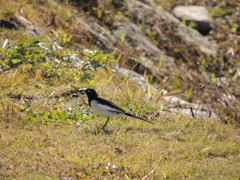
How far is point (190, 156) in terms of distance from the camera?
6.55 meters

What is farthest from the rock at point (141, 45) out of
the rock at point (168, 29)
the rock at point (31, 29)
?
the rock at point (31, 29)

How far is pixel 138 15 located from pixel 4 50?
6.65 metres

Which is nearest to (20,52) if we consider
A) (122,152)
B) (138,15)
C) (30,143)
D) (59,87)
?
(59,87)

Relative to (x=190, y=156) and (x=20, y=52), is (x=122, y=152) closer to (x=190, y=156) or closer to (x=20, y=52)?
(x=190, y=156)

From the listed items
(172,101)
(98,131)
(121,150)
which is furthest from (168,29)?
(121,150)

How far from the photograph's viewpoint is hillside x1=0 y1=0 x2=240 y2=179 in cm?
614

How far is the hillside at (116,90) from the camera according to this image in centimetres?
614

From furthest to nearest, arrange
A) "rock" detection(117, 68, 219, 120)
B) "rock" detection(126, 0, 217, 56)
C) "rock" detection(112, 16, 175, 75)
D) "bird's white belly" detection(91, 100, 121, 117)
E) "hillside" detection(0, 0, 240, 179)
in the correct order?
1. "rock" detection(126, 0, 217, 56)
2. "rock" detection(112, 16, 175, 75)
3. "rock" detection(117, 68, 219, 120)
4. "bird's white belly" detection(91, 100, 121, 117)
5. "hillside" detection(0, 0, 240, 179)

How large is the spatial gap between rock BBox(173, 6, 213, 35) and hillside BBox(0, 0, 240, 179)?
132 mm

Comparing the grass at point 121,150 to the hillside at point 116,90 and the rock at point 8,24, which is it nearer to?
the hillside at point 116,90

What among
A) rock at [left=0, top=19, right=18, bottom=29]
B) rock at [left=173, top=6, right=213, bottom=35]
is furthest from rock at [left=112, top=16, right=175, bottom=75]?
rock at [left=0, top=19, right=18, bottom=29]

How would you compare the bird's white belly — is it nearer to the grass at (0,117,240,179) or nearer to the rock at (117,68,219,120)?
the grass at (0,117,240,179)

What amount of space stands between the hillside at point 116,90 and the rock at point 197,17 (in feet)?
0.43

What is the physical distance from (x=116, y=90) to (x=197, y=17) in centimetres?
853
